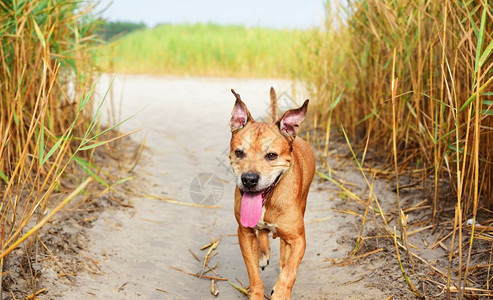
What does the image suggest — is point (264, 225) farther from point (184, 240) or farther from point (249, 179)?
point (184, 240)

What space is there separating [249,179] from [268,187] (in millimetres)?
260

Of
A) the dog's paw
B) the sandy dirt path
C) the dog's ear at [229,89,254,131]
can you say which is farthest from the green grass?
the dog's ear at [229,89,254,131]

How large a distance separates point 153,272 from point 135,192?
1.78 m

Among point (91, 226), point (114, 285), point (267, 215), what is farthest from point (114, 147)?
point (267, 215)

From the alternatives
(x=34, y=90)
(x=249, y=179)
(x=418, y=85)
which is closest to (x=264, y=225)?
(x=249, y=179)

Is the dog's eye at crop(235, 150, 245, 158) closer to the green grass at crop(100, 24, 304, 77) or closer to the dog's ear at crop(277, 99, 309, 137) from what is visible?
the dog's ear at crop(277, 99, 309, 137)

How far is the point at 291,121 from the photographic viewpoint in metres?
3.64

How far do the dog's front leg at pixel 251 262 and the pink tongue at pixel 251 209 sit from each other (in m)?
0.23

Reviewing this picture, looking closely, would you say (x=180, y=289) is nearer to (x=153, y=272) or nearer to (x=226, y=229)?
(x=153, y=272)

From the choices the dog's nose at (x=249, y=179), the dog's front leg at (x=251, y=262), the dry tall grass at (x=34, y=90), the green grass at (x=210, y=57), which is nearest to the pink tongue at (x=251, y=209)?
the dog's nose at (x=249, y=179)

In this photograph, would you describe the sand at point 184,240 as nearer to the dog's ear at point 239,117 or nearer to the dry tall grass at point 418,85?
the dry tall grass at point 418,85

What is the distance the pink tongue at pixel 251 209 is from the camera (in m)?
3.42

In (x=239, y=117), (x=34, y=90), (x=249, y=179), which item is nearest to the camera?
(x=249, y=179)

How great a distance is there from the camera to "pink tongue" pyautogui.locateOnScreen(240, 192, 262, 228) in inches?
134
